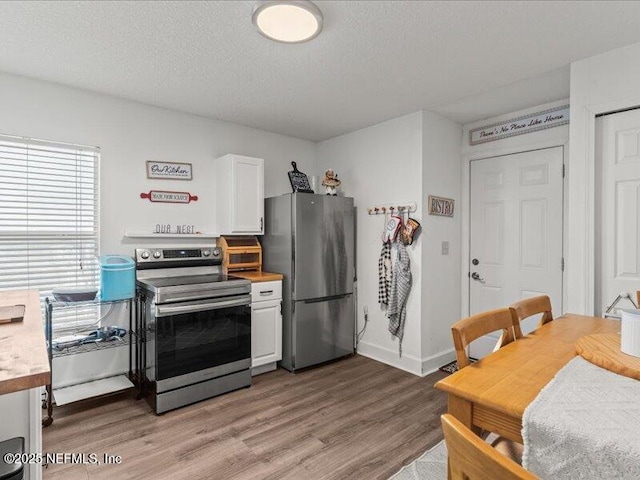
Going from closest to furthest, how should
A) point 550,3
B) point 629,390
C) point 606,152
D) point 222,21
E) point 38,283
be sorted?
point 629,390, point 550,3, point 222,21, point 606,152, point 38,283

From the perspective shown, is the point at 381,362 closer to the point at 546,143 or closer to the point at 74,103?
the point at 546,143

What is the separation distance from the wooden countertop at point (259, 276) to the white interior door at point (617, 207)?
2.42 metres

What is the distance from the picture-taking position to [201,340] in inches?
107

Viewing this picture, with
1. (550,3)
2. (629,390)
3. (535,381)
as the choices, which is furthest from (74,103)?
(629,390)

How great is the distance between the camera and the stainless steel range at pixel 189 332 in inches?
101

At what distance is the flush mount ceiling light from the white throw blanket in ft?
5.96

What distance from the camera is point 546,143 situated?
308 cm

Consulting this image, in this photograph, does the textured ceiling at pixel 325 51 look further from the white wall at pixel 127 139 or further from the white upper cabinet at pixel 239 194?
the white upper cabinet at pixel 239 194

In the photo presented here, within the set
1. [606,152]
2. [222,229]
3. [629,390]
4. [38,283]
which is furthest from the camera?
[222,229]

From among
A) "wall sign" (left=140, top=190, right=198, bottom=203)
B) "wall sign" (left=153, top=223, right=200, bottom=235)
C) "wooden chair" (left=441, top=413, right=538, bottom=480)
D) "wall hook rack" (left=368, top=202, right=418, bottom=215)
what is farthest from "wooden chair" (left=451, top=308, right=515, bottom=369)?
"wall sign" (left=140, top=190, right=198, bottom=203)

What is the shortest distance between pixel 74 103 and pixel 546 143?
3.87 meters

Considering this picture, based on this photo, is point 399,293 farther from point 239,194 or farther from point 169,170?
point 169,170

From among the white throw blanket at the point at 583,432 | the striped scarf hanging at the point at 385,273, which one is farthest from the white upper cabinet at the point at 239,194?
the white throw blanket at the point at 583,432

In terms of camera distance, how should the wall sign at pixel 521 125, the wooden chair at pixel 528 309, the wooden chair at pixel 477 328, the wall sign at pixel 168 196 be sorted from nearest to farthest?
1. the wooden chair at pixel 477 328
2. the wooden chair at pixel 528 309
3. the wall sign at pixel 521 125
4. the wall sign at pixel 168 196
